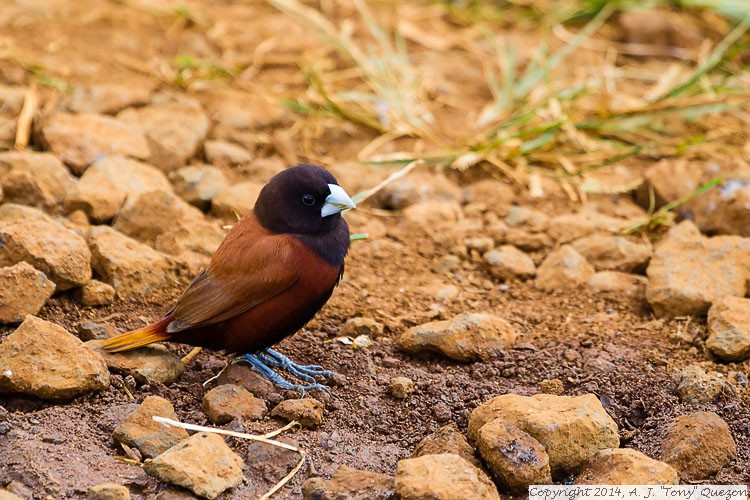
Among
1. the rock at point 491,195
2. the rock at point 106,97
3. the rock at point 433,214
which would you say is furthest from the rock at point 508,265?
the rock at point 106,97

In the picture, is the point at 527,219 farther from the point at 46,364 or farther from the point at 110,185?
the point at 46,364

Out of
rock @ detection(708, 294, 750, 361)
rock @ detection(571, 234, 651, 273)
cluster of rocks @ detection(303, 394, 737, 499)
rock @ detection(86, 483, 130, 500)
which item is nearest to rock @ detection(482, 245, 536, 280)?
rock @ detection(571, 234, 651, 273)

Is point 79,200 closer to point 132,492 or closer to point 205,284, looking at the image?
point 205,284

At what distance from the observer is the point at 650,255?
4.52m

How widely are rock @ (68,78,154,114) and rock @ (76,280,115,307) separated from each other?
77.0 inches

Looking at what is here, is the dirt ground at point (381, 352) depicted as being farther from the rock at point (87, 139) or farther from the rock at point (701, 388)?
the rock at point (87, 139)

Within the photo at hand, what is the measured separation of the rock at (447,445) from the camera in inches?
118

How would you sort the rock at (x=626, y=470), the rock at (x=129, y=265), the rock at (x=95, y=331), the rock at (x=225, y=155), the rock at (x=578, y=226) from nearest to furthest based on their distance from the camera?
the rock at (x=626, y=470) < the rock at (x=95, y=331) < the rock at (x=129, y=265) < the rock at (x=578, y=226) < the rock at (x=225, y=155)

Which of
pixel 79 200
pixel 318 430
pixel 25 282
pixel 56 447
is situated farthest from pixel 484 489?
pixel 79 200

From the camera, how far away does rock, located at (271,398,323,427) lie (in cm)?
327

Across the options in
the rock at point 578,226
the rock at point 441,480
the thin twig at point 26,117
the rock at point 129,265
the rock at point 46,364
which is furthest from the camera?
the thin twig at point 26,117

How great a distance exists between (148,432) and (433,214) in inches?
90.7

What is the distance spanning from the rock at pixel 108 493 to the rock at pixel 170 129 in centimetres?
270

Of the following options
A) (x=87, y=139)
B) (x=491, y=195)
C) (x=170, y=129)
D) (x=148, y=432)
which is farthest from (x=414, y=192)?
(x=148, y=432)
